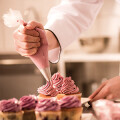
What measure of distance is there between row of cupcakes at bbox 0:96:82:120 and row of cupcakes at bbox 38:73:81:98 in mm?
259

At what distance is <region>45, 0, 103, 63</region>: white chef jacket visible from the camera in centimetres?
175

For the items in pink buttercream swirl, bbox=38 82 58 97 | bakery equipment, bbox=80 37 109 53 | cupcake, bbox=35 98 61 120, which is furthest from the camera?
bakery equipment, bbox=80 37 109 53

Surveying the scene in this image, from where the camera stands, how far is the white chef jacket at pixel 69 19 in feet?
5.74

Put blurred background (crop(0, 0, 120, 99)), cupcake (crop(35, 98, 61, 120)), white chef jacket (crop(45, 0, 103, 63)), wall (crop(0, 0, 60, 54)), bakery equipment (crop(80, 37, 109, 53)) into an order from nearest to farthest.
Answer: cupcake (crop(35, 98, 61, 120)) → white chef jacket (crop(45, 0, 103, 63)) → bakery equipment (crop(80, 37, 109, 53)) → blurred background (crop(0, 0, 120, 99)) → wall (crop(0, 0, 60, 54))

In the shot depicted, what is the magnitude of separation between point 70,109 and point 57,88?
0.38 m

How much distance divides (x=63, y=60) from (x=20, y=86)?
64 cm

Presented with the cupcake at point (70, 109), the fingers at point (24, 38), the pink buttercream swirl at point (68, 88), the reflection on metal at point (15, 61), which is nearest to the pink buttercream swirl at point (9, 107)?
the cupcake at point (70, 109)

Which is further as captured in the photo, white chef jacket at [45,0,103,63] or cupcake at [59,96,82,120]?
white chef jacket at [45,0,103,63]

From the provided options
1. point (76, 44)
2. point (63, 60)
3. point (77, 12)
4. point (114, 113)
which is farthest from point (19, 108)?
point (76, 44)

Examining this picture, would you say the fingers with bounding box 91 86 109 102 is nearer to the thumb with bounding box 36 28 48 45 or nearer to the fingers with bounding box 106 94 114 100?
the fingers with bounding box 106 94 114 100

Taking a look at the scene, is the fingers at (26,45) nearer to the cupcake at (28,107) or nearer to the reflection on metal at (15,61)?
the cupcake at (28,107)

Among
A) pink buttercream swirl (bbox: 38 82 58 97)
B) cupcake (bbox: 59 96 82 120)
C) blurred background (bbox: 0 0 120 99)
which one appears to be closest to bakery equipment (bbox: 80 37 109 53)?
blurred background (bbox: 0 0 120 99)

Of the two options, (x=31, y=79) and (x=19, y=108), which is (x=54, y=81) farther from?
(x=31, y=79)

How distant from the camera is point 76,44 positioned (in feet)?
12.0
